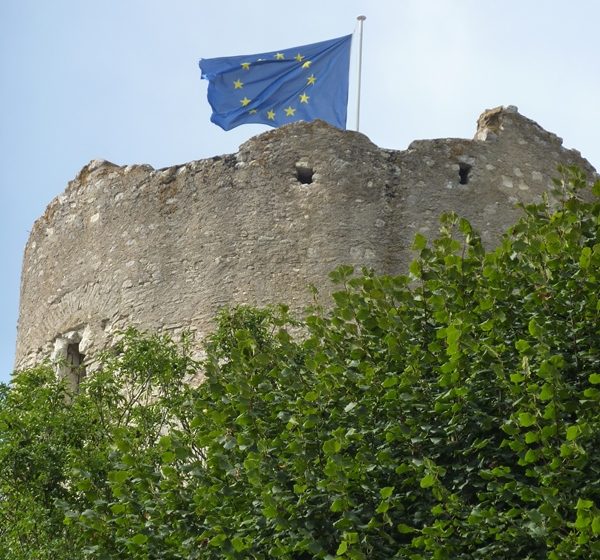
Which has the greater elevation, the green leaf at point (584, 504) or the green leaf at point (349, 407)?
the green leaf at point (349, 407)

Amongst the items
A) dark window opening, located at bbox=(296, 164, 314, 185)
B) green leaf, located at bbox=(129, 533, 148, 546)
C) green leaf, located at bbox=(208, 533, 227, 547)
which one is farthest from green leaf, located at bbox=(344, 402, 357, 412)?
dark window opening, located at bbox=(296, 164, 314, 185)

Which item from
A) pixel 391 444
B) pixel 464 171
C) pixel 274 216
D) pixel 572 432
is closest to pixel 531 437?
pixel 572 432

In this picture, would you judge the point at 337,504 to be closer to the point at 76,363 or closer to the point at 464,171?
the point at 464,171

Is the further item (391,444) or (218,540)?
(391,444)

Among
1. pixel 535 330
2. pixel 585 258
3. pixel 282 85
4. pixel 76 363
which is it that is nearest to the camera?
pixel 535 330

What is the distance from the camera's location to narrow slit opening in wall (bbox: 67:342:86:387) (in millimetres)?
16234

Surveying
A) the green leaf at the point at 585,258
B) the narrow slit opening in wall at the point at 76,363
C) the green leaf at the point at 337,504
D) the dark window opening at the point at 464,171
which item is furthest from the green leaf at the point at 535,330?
the narrow slit opening in wall at the point at 76,363

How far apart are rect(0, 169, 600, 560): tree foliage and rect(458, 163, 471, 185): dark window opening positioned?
2.83m

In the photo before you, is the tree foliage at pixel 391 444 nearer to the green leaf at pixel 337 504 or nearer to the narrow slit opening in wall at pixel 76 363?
the green leaf at pixel 337 504

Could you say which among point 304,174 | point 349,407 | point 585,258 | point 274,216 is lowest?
point 349,407

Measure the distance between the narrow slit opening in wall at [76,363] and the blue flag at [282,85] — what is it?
3.17 metres

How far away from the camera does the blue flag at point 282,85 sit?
18328 mm

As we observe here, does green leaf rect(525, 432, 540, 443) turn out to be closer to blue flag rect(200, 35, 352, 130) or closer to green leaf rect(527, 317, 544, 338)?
green leaf rect(527, 317, 544, 338)

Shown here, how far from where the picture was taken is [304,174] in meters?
15.9
